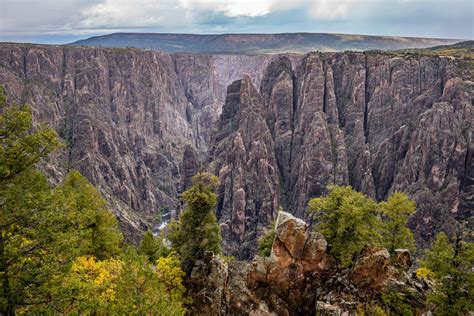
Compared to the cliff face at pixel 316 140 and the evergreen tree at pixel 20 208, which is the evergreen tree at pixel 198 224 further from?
the cliff face at pixel 316 140

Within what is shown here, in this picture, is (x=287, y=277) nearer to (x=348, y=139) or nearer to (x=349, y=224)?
(x=349, y=224)

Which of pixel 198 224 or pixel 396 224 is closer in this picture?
pixel 198 224

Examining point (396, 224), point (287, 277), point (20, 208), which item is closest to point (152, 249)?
point (287, 277)

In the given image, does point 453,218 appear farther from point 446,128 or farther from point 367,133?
point 367,133

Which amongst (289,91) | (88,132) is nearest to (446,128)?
(289,91)

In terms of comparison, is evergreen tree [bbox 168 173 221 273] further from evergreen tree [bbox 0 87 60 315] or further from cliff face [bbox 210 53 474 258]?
cliff face [bbox 210 53 474 258]
